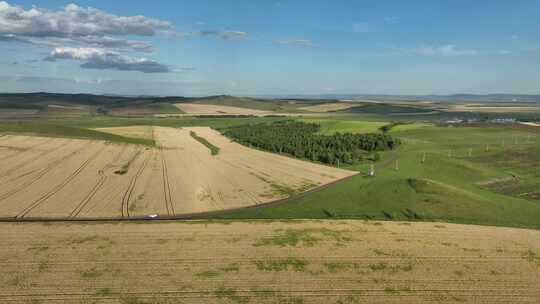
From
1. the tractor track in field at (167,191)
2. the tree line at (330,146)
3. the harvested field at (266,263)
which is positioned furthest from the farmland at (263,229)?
the tree line at (330,146)

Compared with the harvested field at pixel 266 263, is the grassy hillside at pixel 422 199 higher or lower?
higher

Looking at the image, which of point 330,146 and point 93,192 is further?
point 330,146

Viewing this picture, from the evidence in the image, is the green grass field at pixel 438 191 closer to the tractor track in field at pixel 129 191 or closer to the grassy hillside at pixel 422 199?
the grassy hillside at pixel 422 199

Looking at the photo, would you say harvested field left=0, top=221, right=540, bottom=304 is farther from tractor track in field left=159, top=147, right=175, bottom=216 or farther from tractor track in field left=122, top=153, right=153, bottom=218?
tractor track in field left=159, top=147, right=175, bottom=216

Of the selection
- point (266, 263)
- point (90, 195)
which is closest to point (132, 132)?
point (90, 195)

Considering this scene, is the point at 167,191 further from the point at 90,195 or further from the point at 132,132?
the point at 132,132

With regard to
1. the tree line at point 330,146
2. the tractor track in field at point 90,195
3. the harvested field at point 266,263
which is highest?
the tree line at point 330,146
